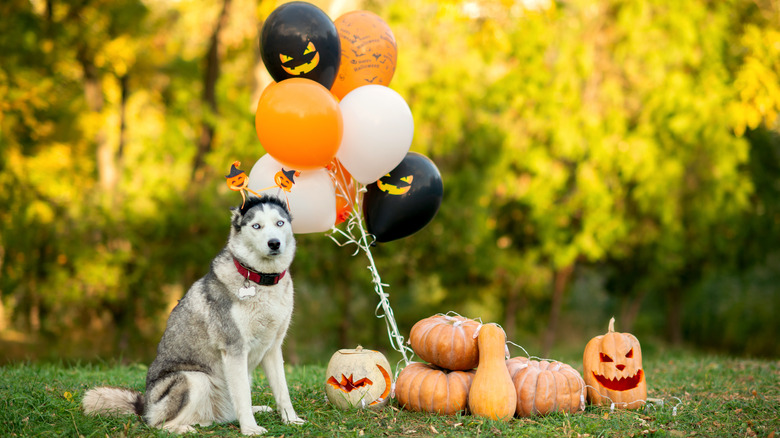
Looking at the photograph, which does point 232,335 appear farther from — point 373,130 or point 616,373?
point 616,373

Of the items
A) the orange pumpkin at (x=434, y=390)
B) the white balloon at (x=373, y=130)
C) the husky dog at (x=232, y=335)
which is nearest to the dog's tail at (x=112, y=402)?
the husky dog at (x=232, y=335)

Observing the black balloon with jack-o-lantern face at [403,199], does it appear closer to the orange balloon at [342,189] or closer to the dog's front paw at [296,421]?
the orange balloon at [342,189]

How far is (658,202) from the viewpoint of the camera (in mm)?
9984

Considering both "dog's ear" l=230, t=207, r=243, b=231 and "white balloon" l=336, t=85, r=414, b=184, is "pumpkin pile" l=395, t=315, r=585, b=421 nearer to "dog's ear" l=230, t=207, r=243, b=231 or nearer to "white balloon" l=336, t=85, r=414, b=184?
"white balloon" l=336, t=85, r=414, b=184

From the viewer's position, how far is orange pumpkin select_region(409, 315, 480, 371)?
4.52 meters

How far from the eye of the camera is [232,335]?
3961mm

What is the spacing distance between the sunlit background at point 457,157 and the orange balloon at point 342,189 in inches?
187

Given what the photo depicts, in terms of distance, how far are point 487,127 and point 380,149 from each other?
6.04 m

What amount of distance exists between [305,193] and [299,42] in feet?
3.77

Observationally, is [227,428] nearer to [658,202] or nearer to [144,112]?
[658,202]

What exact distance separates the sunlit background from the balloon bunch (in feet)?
14.7

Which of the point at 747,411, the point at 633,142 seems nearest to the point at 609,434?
the point at 747,411

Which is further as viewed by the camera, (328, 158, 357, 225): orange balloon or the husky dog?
(328, 158, 357, 225): orange balloon

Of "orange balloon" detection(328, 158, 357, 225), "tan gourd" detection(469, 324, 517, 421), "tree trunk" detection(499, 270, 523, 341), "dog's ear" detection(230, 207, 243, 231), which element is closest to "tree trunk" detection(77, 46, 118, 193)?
"orange balloon" detection(328, 158, 357, 225)
